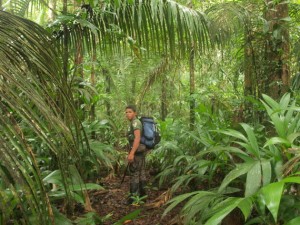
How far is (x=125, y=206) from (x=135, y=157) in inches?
26.5

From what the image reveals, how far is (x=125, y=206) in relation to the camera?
409 centimetres

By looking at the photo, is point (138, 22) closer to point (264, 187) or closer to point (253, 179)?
point (253, 179)

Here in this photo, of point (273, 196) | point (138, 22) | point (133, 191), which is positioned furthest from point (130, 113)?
point (273, 196)

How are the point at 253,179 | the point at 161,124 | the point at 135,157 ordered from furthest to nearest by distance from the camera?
the point at 161,124
the point at 135,157
the point at 253,179

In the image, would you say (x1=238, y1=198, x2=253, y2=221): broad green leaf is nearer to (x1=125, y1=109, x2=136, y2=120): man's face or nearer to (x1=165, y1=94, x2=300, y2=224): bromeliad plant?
(x1=165, y1=94, x2=300, y2=224): bromeliad plant

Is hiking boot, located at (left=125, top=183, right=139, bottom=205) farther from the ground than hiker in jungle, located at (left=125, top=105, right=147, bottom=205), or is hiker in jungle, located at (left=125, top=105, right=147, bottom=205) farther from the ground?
hiker in jungle, located at (left=125, top=105, right=147, bottom=205)

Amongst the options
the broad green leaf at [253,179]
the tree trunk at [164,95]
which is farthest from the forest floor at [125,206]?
the tree trunk at [164,95]

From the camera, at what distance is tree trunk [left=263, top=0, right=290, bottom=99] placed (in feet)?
13.5

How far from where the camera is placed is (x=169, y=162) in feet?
16.3

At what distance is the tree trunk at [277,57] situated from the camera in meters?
4.10


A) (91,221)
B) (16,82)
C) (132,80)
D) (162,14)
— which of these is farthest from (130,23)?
(132,80)

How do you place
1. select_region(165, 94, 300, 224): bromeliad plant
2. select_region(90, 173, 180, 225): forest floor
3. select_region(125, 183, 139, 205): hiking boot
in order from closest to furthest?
select_region(165, 94, 300, 224): bromeliad plant < select_region(90, 173, 180, 225): forest floor < select_region(125, 183, 139, 205): hiking boot

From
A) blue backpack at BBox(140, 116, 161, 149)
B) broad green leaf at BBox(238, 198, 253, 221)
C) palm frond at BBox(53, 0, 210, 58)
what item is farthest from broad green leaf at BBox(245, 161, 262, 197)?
blue backpack at BBox(140, 116, 161, 149)

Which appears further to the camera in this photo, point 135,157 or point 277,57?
point 135,157
